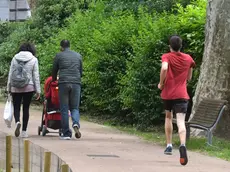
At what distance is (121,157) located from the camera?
431 inches

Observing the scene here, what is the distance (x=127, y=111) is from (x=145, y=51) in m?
2.38

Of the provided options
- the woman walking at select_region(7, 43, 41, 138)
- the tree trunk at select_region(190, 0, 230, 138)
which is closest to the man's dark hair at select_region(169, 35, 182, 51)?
the tree trunk at select_region(190, 0, 230, 138)

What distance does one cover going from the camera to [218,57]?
13555mm

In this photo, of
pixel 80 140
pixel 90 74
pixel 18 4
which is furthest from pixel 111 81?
pixel 18 4

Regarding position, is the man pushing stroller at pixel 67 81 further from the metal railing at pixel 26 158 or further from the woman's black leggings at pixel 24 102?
the metal railing at pixel 26 158

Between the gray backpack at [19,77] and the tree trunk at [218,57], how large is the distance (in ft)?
10.8

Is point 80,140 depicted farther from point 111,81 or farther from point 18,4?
point 18,4

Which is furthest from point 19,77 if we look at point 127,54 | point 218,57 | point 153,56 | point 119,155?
point 127,54

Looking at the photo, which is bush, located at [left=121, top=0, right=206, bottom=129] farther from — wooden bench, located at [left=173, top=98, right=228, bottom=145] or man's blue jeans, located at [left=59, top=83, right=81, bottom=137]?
man's blue jeans, located at [left=59, top=83, right=81, bottom=137]

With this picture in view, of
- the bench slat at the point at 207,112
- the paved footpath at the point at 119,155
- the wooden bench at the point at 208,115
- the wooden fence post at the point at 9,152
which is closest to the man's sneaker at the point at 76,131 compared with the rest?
the paved footpath at the point at 119,155

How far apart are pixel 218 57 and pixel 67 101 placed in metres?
3.01

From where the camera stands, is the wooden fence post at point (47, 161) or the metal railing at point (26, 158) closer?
the wooden fence post at point (47, 161)

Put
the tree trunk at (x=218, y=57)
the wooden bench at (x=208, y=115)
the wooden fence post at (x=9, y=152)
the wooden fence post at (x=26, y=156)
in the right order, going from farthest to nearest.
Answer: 1. the tree trunk at (x=218, y=57)
2. the wooden bench at (x=208, y=115)
3. the wooden fence post at (x=9, y=152)
4. the wooden fence post at (x=26, y=156)

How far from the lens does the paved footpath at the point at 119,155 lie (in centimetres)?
984
